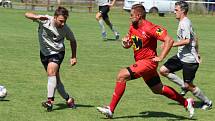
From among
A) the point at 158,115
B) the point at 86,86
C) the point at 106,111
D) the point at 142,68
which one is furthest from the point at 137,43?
the point at 86,86

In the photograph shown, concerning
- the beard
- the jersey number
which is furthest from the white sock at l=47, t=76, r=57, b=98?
the beard

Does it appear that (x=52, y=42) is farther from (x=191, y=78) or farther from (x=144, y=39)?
(x=191, y=78)

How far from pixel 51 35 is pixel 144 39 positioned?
1.62 metres

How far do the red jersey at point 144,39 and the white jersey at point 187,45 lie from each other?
1.17m

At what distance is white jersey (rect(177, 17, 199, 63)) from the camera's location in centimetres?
986

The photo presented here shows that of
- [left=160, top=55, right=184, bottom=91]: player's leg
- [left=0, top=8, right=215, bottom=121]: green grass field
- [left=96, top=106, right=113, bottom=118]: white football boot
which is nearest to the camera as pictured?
[left=96, top=106, right=113, bottom=118]: white football boot

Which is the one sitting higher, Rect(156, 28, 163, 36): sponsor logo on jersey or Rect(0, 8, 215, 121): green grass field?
Rect(156, 28, 163, 36): sponsor logo on jersey

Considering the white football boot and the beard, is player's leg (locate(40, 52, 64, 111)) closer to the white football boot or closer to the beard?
the white football boot

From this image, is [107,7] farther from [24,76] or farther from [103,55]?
[24,76]

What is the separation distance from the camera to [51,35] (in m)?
9.41

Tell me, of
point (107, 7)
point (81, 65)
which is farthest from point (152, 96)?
point (107, 7)

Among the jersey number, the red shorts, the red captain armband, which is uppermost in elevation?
the red captain armband

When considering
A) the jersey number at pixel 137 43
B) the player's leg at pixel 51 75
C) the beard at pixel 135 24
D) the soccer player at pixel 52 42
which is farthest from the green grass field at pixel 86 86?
the beard at pixel 135 24

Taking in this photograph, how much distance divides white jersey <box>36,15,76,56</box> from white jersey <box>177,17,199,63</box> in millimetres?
1924
